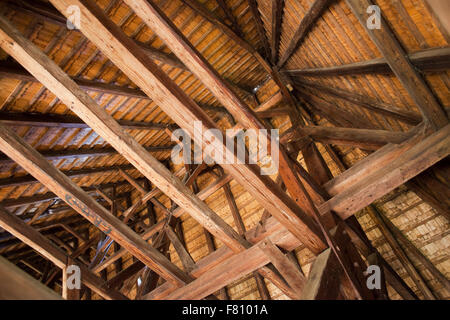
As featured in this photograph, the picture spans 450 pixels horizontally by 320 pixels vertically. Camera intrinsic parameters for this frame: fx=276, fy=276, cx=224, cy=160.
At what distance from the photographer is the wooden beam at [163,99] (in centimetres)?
190

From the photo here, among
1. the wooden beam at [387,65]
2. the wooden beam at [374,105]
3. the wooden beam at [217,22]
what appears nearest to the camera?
the wooden beam at [387,65]

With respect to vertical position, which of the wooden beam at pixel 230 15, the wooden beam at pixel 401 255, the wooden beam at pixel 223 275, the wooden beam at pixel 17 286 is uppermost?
the wooden beam at pixel 230 15

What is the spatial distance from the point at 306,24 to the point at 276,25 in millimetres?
843

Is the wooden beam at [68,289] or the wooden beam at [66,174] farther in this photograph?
the wooden beam at [66,174]

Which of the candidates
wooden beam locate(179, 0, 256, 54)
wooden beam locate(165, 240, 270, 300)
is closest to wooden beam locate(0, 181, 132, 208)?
wooden beam locate(165, 240, 270, 300)

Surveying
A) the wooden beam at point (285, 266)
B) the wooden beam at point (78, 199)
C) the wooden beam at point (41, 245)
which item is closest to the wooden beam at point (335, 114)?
the wooden beam at point (285, 266)

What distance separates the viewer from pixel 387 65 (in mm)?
2979

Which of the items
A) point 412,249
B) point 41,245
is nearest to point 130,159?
point 41,245

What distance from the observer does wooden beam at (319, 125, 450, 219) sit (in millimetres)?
2668

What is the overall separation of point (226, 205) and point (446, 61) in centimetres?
A: 495

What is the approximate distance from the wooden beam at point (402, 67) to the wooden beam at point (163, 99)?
161cm

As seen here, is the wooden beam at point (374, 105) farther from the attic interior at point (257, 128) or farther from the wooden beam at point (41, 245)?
the wooden beam at point (41, 245)

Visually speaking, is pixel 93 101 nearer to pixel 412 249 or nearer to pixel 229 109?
pixel 229 109
